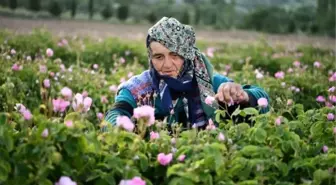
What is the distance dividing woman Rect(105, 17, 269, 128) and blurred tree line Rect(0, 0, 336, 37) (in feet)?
58.5

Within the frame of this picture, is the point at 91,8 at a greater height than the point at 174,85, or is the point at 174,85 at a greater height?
the point at 174,85

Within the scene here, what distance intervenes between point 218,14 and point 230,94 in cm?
2174

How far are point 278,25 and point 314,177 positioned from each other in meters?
20.1

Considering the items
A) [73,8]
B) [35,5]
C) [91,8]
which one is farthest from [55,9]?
[91,8]

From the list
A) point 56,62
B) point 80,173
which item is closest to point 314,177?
point 80,173

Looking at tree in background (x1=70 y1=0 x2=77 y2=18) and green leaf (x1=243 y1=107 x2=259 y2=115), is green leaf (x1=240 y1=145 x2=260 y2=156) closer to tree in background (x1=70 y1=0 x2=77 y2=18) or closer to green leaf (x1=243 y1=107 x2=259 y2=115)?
green leaf (x1=243 y1=107 x2=259 y2=115)

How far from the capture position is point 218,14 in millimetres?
24500

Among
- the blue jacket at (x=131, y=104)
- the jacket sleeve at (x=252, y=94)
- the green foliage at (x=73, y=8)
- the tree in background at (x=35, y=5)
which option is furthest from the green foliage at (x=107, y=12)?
the blue jacket at (x=131, y=104)

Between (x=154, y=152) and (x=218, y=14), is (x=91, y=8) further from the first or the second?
(x=154, y=152)

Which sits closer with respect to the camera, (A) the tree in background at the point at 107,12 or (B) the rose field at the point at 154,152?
(B) the rose field at the point at 154,152

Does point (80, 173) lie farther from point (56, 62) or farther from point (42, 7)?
point (42, 7)

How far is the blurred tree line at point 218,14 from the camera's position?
21.6 meters

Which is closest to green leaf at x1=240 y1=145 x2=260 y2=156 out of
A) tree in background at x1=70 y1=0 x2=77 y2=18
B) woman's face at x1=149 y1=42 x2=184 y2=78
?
woman's face at x1=149 y1=42 x2=184 y2=78

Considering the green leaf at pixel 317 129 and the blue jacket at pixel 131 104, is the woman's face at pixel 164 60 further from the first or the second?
the green leaf at pixel 317 129
